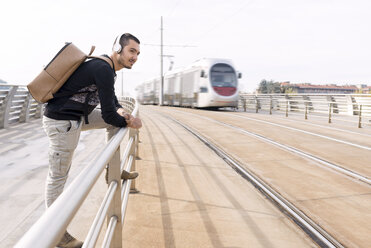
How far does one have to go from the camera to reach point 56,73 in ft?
8.78

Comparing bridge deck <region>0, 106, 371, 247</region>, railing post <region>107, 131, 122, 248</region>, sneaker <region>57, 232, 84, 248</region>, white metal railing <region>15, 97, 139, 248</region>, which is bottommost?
A: bridge deck <region>0, 106, 371, 247</region>

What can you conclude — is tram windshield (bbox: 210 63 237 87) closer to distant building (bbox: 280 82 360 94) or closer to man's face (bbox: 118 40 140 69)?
man's face (bbox: 118 40 140 69)

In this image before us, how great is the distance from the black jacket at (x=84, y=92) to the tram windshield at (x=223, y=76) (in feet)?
63.0

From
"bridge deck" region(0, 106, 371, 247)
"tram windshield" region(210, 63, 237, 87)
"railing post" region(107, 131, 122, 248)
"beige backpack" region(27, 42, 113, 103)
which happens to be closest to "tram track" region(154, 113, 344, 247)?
"bridge deck" region(0, 106, 371, 247)

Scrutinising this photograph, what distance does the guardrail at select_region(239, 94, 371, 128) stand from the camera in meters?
13.9

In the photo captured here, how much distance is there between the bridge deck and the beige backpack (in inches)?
58.2

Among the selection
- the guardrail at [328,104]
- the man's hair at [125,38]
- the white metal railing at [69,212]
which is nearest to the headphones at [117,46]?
the man's hair at [125,38]

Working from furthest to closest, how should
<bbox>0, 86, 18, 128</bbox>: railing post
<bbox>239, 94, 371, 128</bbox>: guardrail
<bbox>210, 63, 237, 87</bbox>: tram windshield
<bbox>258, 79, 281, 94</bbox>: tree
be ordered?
1. <bbox>258, 79, 281, 94</bbox>: tree
2. <bbox>210, 63, 237, 87</bbox>: tram windshield
3. <bbox>239, 94, 371, 128</bbox>: guardrail
4. <bbox>0, 86, 18, 128</bbox>: railing post

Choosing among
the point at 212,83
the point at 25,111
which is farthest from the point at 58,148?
the point at 212,83

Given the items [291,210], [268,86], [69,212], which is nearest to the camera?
[69,212]

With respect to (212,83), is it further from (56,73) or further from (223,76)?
(56,73)

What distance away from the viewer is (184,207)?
13.6 ft

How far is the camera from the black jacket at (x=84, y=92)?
270cm

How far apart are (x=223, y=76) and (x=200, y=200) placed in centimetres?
1803
